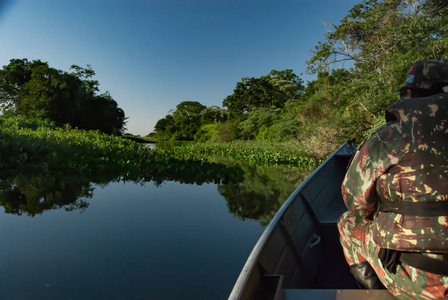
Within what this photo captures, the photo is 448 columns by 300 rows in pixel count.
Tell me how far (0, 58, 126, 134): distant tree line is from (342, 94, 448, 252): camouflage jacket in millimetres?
29027

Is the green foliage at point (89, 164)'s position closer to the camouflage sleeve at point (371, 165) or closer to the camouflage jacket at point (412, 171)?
the camouflage sleeve at point (371, 165)

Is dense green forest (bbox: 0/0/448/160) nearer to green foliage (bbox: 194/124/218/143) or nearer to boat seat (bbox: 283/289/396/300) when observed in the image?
green foliage (bbox: 194/124/218/143)

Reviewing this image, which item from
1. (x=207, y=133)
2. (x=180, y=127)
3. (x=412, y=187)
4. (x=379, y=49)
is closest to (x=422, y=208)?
(x=412, y=187)

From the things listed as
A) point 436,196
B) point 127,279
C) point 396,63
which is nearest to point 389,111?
point 436,196

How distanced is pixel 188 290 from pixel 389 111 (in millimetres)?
2285

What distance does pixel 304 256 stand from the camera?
89.0 inches

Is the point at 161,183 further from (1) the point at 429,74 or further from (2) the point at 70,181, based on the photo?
(1) the point at 429,74

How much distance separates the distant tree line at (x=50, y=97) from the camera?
85.1 ft

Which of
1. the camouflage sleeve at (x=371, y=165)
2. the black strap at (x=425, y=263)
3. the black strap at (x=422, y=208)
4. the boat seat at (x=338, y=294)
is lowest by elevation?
the boat seat at (x=338, y=294)

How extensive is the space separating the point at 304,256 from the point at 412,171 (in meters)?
1.32

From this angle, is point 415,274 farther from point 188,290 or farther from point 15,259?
point 15,259

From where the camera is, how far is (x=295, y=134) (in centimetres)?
1784

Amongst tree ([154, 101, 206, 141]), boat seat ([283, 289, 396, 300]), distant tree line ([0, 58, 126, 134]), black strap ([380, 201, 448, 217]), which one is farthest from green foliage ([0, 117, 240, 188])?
tree ([154, 101, 206, 141])

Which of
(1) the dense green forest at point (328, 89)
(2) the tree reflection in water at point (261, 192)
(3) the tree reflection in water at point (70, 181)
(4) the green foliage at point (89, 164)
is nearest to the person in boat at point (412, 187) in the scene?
(2) the tree reflection in water at point (261, 192)
